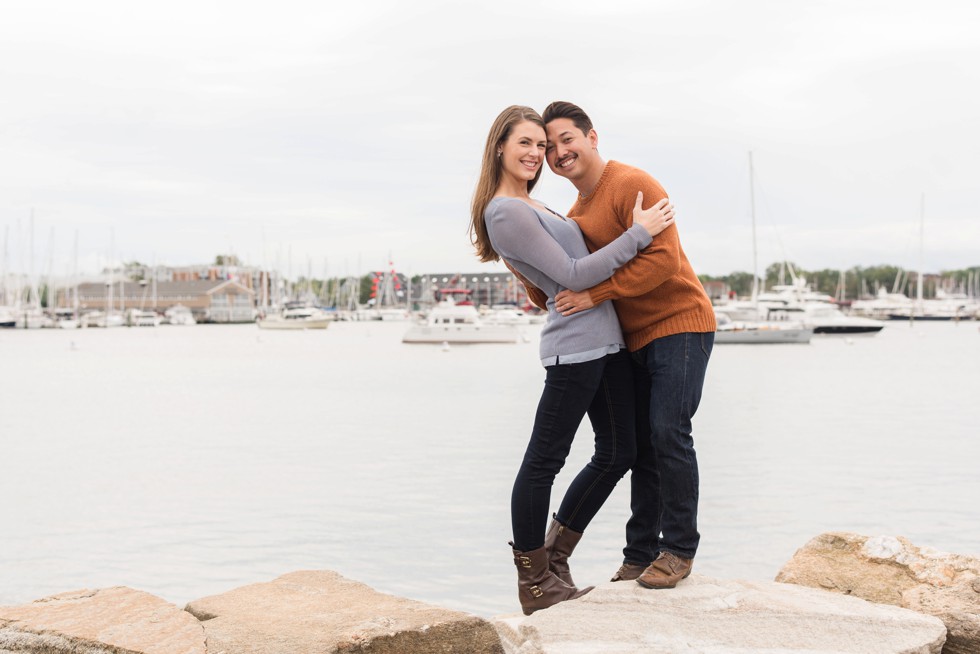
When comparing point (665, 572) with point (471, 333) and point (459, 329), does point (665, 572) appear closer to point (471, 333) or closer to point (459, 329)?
point (459, 329)

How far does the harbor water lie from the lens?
9.85m

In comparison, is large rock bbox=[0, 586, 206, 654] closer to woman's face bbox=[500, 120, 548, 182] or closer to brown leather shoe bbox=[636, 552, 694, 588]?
brown leather shoe bbox=[636, 552, 694, 588]

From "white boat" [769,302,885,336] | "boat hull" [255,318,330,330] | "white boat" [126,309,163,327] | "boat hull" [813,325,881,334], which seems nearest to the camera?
"white boat" [769,302,885,336]

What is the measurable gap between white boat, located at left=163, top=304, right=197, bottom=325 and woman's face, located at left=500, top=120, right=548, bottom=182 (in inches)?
4685

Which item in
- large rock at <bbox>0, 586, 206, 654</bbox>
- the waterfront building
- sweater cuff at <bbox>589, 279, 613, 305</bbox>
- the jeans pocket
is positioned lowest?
large rock at <bbox>0, 586, 206, 654</bbox>

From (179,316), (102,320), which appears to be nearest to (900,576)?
(102,320)

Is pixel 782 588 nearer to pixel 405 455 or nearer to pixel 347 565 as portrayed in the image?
pixel 347 565

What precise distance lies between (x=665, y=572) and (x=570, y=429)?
2.46 feet

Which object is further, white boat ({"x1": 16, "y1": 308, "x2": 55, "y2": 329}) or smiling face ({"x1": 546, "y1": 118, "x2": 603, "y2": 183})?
white boat ({"x1": 16, "y1": 308, "x2": 55, "y2": 329})

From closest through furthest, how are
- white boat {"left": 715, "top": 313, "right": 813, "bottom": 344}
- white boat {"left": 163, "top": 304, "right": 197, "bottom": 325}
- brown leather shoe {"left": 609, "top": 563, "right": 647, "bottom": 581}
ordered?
brown leather shoe {"left": 609, "top": 563, "right": 647, "bottom": 581} < white boat {"left": 715, "top": 313, "right": 813, "bottom": 344} < white boat {"left": 163, "top": 304, "right": 197, "bottom": 325}

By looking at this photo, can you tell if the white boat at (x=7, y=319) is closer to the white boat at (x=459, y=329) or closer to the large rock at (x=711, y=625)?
the white boat at (x=459, y=329)

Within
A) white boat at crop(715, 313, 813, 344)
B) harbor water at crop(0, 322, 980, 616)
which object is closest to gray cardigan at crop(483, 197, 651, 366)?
harbor water at crop(0, 322, 980, 616)

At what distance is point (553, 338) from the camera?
393 centimetres

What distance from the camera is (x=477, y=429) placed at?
818 inches
